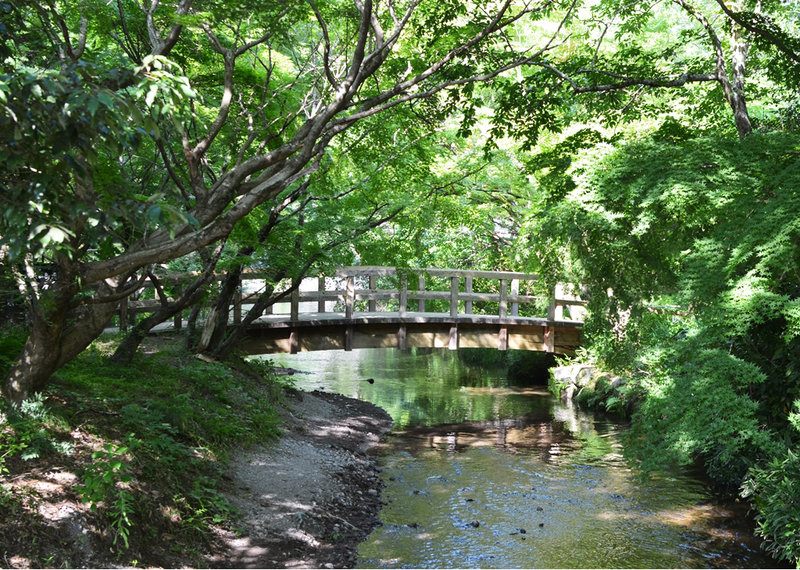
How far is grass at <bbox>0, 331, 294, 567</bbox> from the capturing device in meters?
4.76

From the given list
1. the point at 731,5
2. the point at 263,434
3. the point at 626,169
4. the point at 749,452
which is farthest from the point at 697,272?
the point at 263,434

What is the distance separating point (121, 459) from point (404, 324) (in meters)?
9.11

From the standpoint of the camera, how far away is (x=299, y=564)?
6.12 m

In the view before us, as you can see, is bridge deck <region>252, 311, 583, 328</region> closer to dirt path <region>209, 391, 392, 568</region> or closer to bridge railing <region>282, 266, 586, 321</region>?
bridge railing <region>282, 266, 586, 321</region>

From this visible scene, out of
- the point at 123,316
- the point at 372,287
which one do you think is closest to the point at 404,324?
the point at 372,287

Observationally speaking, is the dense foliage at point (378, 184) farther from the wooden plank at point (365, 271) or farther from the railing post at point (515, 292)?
the railing post at point (515, 292)

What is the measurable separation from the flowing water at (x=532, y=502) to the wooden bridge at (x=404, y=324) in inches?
62.7

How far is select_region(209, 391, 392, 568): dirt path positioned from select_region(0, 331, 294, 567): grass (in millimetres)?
271

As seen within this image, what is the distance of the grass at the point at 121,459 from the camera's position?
4.76 metres

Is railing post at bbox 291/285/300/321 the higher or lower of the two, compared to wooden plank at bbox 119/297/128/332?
higher

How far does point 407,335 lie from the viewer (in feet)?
48.4

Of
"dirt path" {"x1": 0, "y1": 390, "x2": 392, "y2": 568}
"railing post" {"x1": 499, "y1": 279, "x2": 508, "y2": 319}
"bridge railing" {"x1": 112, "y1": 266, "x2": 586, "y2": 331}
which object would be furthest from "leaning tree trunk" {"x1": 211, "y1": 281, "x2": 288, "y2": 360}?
"railing post" {"x1": 499, "y1": 279, "x2": 508, "y2": 319}

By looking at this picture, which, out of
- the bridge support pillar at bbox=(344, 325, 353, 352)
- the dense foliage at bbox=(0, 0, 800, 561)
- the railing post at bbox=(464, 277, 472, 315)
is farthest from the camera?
the railing post at bbox=(464, 277, 472, 315)

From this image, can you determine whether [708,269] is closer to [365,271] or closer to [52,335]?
[52,335]
